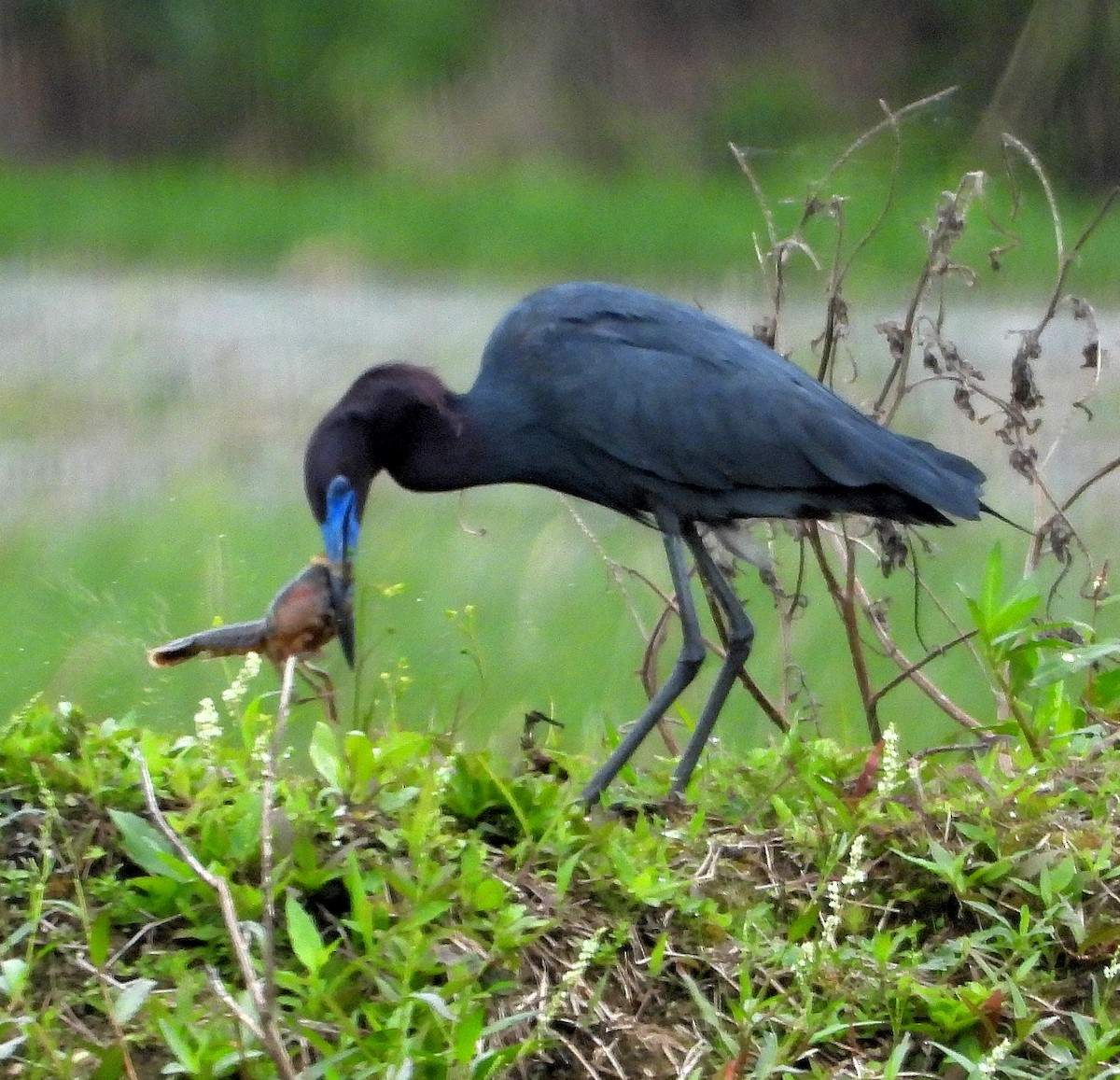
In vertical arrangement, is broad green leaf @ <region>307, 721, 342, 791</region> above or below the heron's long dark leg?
above

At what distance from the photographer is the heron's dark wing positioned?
3.54 metres

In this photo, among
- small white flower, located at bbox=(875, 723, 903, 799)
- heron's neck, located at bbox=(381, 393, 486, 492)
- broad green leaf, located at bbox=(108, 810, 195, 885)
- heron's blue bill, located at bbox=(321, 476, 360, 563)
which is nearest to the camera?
broad green leaf, located at bbox=(108, 810, 195, 885)

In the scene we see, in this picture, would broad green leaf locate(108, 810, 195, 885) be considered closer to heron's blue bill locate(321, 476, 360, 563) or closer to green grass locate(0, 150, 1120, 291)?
heron's blue bill locate(321, 476, 360, 563)

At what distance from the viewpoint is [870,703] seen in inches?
149

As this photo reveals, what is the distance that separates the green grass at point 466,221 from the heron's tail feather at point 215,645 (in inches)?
138

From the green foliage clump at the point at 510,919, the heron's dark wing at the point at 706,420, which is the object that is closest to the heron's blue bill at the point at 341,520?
the heron's dark wing at the point at 706,420

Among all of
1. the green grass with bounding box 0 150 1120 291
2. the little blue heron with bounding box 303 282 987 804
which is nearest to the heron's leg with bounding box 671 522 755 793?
the little blue heron with bounding box 303 282 987 804

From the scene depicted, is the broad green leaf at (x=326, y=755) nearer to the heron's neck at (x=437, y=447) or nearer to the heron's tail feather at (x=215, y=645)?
the heron's tail feather at (x=215, y=645)

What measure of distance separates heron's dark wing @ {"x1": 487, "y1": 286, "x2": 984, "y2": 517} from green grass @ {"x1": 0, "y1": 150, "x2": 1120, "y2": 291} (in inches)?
100.0

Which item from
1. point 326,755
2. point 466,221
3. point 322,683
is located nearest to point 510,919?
point 326,755

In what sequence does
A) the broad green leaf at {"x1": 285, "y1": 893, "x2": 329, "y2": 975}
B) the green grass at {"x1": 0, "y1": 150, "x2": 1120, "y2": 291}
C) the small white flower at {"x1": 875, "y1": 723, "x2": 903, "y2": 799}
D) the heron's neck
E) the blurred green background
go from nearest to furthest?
1. the broad green leaf at {"x1": 285, "y1": 893, "x2": 329, "y2": 975}
2. the small white flower at {"x1": 875, "y1": 723, "x2": 903, "y2": 799}
3. the heron's neck
4. the blurred green background
5. the green grass at {"x1": 0, "y1": 150, "x2": 1120, "y2": 291}

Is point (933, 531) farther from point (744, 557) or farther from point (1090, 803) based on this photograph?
point (1090, 803)

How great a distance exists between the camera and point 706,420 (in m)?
3.57

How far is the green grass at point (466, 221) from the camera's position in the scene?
7.00 m
